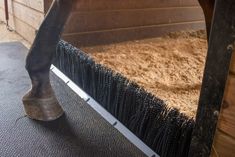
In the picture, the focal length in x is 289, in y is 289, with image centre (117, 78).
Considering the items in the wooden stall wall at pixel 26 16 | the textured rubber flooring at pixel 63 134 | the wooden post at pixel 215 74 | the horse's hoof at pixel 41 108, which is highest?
the wooden post at pixel 215 74

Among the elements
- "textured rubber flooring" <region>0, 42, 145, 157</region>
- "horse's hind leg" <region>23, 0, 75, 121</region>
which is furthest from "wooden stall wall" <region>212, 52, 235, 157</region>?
"horse's hind leg" <region>23, 0, 75, 121</region>

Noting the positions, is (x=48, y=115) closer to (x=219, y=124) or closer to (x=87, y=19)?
(x=219, y=124)

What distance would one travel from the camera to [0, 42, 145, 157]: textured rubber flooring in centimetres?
96

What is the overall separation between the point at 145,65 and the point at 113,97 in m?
0.53

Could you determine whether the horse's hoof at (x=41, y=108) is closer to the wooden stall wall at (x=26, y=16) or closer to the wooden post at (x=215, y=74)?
the wooden post at (x=215, y=74)

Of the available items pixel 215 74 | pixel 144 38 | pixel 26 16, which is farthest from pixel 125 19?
pixel 215 74

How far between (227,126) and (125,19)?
1.65 metres

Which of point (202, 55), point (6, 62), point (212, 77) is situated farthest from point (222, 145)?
point (6, 62)

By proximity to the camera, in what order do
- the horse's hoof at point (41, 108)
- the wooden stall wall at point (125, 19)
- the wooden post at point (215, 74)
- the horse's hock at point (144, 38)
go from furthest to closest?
the wooden stall wall at point (125, 19), the horse's hock at point (144, 38), the horse's hoof at point (41, 108), the wooden post at point (215, 74)

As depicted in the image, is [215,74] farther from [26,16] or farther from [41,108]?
[26,16]

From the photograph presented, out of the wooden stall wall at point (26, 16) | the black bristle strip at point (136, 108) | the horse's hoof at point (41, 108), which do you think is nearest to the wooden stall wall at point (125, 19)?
the wooden stall wall at point (26, 16)

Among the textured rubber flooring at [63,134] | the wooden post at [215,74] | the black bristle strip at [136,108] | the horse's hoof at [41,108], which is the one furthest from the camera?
the horse's hoof at [41,108]

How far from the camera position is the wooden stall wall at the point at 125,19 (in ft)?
6.46

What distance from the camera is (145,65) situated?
1.64 metres
